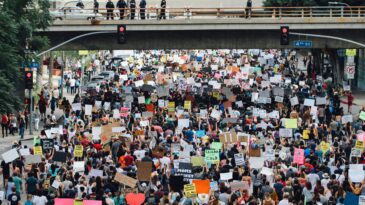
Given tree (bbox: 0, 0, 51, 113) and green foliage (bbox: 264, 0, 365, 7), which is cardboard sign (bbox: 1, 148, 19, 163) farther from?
green foliage (bbox: 264, 0, 365, 7)

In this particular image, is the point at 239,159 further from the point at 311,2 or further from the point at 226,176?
the point at 311,2

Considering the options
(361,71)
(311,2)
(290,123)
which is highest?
(311,2)

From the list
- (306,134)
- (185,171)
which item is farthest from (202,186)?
(306,134)

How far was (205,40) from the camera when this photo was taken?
206ft

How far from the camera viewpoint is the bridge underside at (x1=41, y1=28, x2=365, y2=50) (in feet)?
203

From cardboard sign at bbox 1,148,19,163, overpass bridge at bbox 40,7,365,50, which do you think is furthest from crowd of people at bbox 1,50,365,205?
overpass bridge at bbox 40,7,365,50

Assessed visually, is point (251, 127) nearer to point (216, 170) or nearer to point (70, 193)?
point (216, 170)

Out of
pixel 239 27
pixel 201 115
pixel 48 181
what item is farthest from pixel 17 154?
pixel 239 27

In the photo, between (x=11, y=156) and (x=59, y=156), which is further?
(x=59, y=156)

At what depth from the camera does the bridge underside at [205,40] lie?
62.0 metres

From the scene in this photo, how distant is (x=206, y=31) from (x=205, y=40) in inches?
23.0

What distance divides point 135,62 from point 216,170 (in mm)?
64479

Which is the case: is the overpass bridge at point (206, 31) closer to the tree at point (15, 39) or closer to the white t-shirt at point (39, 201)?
the tree at point (15, 39)

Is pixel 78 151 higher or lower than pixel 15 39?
lower
